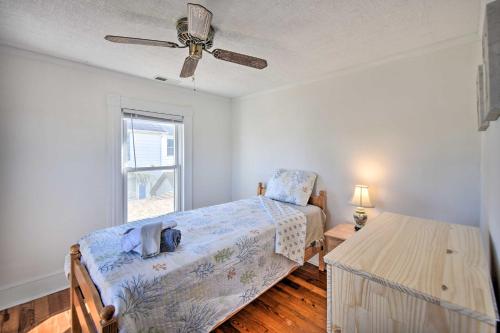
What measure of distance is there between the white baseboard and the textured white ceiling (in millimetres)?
2210

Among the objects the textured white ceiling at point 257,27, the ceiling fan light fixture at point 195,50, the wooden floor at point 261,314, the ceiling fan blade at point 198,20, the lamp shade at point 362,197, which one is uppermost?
the textured white ceiling at point 257,27

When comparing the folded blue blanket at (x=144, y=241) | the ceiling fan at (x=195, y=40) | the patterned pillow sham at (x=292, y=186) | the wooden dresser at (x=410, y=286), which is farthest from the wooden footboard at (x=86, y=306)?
the patterned pillow sham at (x=292, y=186)

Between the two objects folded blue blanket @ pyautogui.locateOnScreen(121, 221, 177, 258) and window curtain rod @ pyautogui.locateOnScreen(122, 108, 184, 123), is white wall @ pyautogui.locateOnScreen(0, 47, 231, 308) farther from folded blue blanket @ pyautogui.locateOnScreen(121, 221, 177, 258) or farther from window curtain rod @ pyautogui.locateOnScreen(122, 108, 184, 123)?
folded blue blanket @ pyautogui.locateOnScreen(121, 221, 177, 258)

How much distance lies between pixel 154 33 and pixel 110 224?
214cm

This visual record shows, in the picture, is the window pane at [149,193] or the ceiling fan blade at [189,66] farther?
the window pane at [149,193]

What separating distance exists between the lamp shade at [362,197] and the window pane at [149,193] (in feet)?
8.03

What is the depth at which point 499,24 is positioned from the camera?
0.65 m

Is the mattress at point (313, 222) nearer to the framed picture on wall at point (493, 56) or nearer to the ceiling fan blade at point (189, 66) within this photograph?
the ceiling fan blade at point (189, 66)

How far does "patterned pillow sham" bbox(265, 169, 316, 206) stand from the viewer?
283cm

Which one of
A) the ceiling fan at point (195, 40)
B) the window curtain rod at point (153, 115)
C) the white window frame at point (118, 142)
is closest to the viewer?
the ceiling fan at point (195, 40)

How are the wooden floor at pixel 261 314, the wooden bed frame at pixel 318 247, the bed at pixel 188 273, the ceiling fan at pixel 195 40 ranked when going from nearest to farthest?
the bed at pixel 188 273
the ceiling fan at pixel 195 40
the wooden floor at pixel 261 314
the wooden bed frame at pixel 318 247

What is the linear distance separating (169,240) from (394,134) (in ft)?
7.59

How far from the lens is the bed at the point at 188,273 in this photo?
1192 mm

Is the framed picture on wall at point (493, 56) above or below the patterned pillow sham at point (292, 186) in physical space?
above
